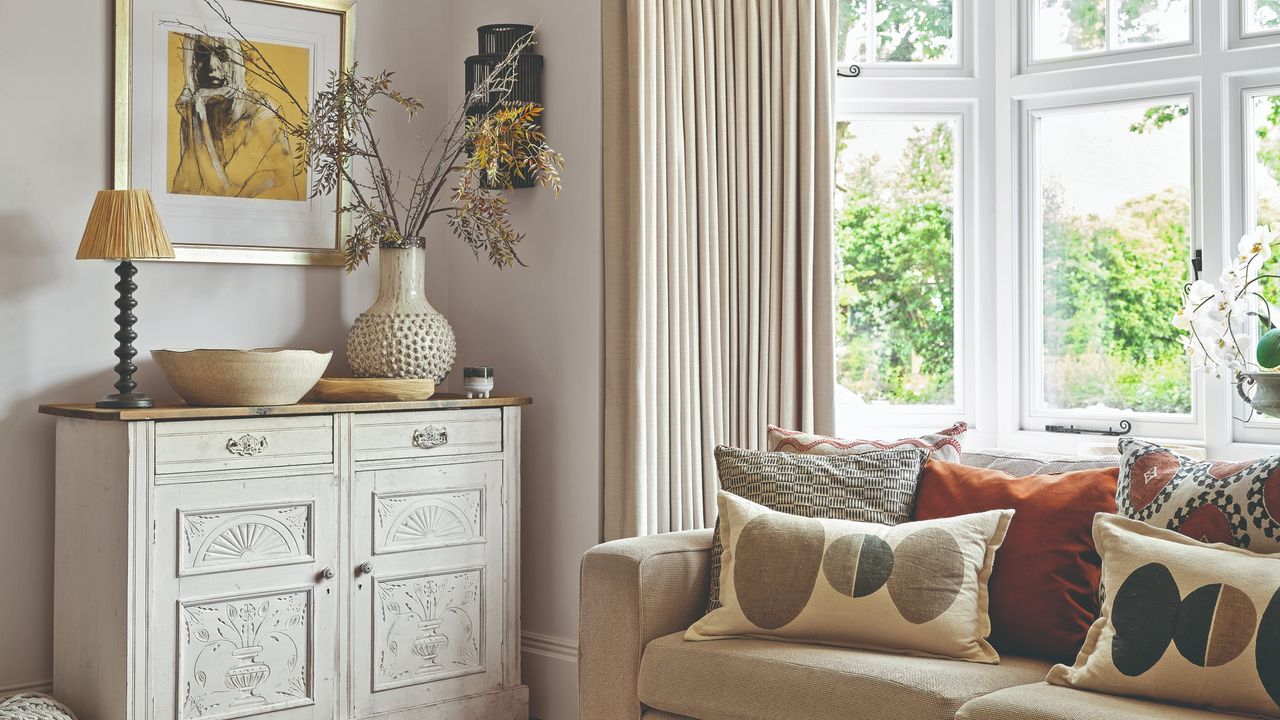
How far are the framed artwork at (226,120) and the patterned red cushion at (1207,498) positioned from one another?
2.38 metres

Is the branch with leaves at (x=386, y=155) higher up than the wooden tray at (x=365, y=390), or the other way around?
the branch with leaves at (x=386, y=155)

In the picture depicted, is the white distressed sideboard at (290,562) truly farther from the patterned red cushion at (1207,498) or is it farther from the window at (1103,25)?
the window at (1103,25)

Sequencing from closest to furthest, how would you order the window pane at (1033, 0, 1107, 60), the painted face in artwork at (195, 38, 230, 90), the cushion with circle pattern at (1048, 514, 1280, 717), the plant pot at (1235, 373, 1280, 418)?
the cushion with circle pattern at (1048, 514, 1280, 717), the plant pot at (1235, 373, 1280, 418), the painted face in artwork at (195, 38, 230, 90), the window pane at (1033, 0, 1107, 60)

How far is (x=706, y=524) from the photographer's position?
11.4ft

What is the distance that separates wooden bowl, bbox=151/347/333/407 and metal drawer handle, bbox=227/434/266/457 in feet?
0.30

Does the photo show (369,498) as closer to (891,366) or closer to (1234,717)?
(891,366)

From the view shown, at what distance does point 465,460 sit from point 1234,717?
6.79ft

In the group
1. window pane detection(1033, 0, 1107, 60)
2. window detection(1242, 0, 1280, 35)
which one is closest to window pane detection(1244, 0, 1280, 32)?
window detection(1242, 0, 1280, 35)

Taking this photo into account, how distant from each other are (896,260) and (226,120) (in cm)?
204

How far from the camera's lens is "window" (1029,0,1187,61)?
3355mm

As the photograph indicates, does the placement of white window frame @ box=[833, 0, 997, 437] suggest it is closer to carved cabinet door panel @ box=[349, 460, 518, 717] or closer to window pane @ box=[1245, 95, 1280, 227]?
window pane @ box=[1245, 95, 1280, 227]

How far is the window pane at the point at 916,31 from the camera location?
3.64m

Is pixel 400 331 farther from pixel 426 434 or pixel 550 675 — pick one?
pixel 550 675

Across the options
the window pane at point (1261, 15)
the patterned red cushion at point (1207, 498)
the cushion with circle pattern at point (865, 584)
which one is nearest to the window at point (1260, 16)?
the window pane at point (1261, 15)
